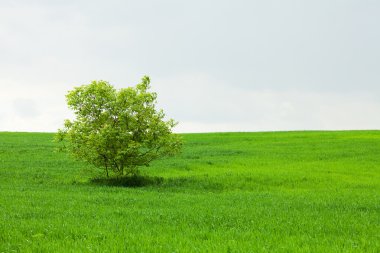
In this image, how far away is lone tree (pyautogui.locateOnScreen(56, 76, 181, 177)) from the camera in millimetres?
31391

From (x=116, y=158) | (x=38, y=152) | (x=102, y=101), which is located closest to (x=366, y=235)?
(x=116, y=158)

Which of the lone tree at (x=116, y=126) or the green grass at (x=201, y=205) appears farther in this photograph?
the lone tree at (x=116, y=126)

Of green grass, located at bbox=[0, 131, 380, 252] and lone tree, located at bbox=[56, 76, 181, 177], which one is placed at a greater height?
lone tree, located at bbox=[56, 76, 181, 177]

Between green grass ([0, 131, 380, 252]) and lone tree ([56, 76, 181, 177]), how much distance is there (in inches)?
59.6

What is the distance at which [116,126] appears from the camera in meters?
31.6

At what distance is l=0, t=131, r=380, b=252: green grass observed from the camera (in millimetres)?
12352

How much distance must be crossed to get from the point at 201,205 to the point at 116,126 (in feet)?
42.1

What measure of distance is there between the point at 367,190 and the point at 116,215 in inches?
679

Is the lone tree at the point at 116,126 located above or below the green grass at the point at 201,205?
above

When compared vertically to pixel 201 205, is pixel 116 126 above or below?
above

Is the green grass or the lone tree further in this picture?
the lone tree

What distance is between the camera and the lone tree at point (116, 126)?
103 ft

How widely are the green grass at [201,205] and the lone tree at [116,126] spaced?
151cm

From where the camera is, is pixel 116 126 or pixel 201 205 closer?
pixel 201 205
